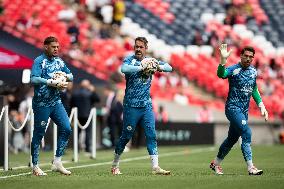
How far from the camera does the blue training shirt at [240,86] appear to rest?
15.7 meters

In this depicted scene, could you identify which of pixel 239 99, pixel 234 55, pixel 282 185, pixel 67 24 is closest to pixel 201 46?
pixel 234 55

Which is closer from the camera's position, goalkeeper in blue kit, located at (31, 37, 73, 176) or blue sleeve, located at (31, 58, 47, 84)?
blue sleeve, located at (31, 58, 47, 84)

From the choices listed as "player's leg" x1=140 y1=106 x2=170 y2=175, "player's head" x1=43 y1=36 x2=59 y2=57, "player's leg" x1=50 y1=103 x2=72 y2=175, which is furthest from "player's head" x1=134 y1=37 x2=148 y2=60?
"player's leg" x1=50 y1=103 x2=72 y2=175

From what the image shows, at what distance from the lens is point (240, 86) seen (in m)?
15.7

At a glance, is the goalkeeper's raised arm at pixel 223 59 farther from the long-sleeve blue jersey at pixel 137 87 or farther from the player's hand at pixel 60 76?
the player's hand at pixel 60 76

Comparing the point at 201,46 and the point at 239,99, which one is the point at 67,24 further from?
the point at 239,99

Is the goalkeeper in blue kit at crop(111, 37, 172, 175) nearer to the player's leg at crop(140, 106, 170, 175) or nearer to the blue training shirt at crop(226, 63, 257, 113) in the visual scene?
the player's leg at crop(140, 106, 170, 175)

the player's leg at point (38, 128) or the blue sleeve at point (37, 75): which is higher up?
the blue sleeve at point (37, 75)

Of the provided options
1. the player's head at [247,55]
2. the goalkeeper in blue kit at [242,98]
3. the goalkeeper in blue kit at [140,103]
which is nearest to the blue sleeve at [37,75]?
the goalkeeper in blue kit at [140,103]

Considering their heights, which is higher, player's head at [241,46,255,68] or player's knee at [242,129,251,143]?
player's head at [241,46,255,68]

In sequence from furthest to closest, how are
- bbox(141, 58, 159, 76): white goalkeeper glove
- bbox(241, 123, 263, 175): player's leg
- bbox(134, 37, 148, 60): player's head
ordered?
bbox(134, 37, 148, 60): player's head < bbox(241, 123, 263, 175): player's leg < bbox(141, 58, 159, 76): white goalkeeper glove

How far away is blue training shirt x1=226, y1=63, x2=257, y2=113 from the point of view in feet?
51.4

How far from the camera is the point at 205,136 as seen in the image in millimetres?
34375

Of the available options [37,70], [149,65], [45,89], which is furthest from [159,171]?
[37,70]
